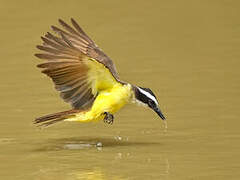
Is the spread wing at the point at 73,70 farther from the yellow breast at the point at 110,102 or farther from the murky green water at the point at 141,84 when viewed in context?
the murky green water at the point at 141,84

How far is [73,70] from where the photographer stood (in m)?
8.72

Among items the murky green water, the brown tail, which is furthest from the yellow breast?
the murky green water

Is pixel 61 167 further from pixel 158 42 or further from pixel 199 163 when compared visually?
pixel 158 42

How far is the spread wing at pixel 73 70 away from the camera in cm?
862

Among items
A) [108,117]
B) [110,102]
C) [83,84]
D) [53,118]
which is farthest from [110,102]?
[53,118]

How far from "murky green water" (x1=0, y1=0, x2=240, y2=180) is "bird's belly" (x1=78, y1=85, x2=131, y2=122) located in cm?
30

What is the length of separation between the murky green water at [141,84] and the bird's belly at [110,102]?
0.97 ft

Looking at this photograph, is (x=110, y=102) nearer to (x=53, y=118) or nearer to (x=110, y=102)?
(x=110, y=102)

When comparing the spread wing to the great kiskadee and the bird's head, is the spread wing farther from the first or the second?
the bird's head

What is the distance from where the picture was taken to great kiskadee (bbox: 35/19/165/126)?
8641 mm

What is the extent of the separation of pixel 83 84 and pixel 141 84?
8.47 feet

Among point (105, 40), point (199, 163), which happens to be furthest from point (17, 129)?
point (105, 40)

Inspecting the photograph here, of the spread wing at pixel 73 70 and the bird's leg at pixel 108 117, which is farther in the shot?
the bird's leg at pixel 108 117

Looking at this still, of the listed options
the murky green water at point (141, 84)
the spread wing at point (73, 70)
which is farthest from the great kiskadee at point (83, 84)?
the murky green water at point (141, 84)
